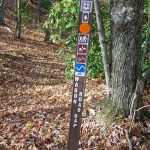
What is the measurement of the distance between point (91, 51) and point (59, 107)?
6.27 feet

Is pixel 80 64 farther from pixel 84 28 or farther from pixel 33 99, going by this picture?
pixel 33 99

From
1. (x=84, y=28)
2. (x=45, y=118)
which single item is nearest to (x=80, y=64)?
(x=84, y=28)

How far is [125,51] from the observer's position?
19.2 ft

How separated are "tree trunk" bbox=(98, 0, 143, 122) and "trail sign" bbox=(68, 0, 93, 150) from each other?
1.25 meters

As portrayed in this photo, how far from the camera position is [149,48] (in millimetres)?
7770

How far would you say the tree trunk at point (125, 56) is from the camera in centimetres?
568

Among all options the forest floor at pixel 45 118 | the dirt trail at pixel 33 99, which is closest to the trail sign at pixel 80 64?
the forest floor at pixel 45 118

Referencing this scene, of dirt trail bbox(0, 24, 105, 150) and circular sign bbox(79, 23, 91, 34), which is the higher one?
circular sign bbox(79, 23, 91, 34)

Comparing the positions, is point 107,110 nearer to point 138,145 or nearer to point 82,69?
point 138,145

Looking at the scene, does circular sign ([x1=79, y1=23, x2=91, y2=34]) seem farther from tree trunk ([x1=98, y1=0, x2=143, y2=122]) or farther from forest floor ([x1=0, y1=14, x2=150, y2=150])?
forest floor ([x1=0, y1=14, x2=150, y2=150])

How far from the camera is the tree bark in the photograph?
18.6 feet

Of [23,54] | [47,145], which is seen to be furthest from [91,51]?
[23,54]

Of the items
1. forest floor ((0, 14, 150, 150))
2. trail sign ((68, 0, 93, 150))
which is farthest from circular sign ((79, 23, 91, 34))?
forest floor ((0, 14, 150, 150))

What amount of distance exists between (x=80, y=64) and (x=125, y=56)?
53.9 inches
